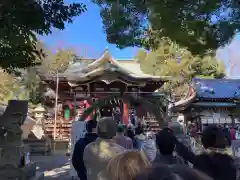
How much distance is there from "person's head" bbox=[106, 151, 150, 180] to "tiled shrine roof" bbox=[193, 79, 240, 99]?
65.7 ft

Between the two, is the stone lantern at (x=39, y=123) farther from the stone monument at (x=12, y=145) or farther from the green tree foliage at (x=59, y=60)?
the stone monument at (x=12, y=145)

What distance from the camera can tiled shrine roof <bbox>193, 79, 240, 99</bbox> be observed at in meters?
21.3

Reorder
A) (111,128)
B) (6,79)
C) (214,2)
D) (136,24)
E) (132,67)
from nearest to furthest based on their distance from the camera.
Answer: (111,128) → (214,2) → (136,24) → (6,79) → (132,67)

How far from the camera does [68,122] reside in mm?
21094

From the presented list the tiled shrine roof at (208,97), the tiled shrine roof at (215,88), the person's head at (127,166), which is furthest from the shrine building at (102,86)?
the person's head at (127,166)

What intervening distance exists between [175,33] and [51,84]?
50.9 feet

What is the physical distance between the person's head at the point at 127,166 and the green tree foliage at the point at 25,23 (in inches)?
135

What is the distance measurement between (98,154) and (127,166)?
1487 millimetres

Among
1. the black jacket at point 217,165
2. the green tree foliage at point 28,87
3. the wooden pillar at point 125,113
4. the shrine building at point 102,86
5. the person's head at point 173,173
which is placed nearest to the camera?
the person's head at point 173,173

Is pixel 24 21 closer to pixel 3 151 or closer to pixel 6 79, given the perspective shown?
pixel 3 151

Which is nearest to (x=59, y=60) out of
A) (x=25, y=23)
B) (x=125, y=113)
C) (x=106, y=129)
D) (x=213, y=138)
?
(x=125, y=113)

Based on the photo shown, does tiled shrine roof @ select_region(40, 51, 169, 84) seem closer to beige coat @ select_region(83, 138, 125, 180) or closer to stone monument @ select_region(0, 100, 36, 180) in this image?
stone monument @ select_region(0, 100, 36, 180)

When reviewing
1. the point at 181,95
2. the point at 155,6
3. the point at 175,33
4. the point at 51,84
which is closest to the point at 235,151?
the point at 175,33

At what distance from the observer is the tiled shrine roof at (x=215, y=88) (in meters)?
21.3
